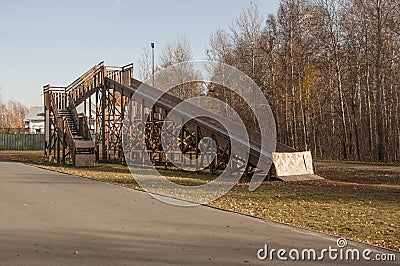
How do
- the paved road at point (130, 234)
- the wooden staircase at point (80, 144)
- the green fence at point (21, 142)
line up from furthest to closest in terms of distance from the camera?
the green fence at point (21, 142) → the wooden staircase at point (80, 144) → the paved road at point (130, 234)

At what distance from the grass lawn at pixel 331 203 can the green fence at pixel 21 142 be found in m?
39.8

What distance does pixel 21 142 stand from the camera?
180ft

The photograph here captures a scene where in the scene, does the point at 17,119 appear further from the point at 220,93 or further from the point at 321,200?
the point at 321,200

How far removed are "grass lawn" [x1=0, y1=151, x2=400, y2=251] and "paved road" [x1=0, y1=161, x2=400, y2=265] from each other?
2.63 ft

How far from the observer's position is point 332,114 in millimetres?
40188

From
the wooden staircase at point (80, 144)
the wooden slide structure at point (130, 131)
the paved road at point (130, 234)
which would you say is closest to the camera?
the paved road at point (130, 234)

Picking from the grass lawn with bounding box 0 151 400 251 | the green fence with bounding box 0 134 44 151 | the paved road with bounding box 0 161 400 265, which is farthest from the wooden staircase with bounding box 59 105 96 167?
the green fence with bounding box 0 134 44 151

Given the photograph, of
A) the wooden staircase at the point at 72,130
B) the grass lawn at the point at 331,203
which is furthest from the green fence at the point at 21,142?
the grass lawn at the point at 331,203

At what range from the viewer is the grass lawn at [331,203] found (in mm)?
8531

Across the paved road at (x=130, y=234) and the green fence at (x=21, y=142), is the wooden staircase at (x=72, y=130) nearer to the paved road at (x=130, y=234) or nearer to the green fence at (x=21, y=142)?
the paved road at (x=130, y=234)

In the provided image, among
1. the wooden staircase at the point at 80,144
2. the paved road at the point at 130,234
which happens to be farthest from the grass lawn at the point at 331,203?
the wooden staircase at the point at 80,144

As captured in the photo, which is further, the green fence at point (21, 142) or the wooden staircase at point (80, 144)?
the green fence at point (21, 142)

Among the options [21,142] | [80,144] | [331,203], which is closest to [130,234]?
[331,203]

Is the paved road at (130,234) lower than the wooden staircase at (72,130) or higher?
lower
